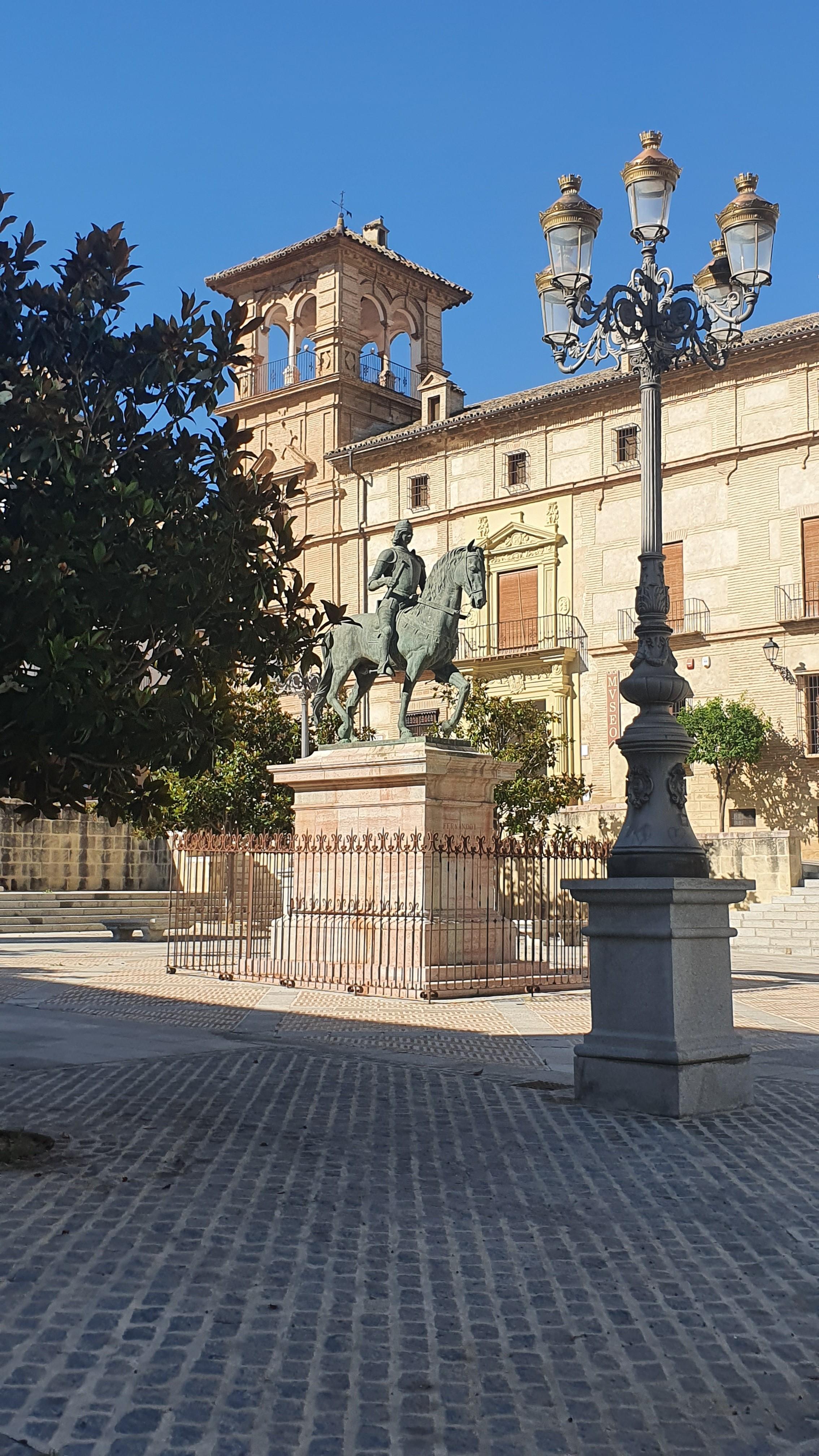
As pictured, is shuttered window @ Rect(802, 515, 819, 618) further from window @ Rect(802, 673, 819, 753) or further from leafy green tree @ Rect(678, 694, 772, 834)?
leafy green tree @ Rect(678, 694, 772, 834)

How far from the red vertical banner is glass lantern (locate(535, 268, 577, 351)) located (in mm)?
29546

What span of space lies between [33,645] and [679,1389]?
12.2 ft

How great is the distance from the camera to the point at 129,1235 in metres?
5.00

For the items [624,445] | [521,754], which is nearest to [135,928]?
[521,754]

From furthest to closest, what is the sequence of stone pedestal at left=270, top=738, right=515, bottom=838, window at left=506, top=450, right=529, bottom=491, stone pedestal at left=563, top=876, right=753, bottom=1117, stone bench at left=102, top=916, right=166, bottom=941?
1. window at left=506, top=450, right=529, bottom=491
2. stone bench at left=102, top=916, right=166, bottom=941
3. stone pedestal at left=270, top=738, right=515, bottom=838
4. stone pedestal at left=563, top=876, right=753, bottom=1117

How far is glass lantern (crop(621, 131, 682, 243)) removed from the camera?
10633 mm

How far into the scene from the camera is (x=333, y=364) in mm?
49219

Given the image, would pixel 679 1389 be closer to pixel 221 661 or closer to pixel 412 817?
pixel 221 661

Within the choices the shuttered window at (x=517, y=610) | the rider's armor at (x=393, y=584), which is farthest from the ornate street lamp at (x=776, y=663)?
the rider's armor at (x=393, y=584)

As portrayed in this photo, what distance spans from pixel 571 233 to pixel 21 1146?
874 centimetres

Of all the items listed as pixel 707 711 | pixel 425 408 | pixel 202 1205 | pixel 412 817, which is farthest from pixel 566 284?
pixel 425 408

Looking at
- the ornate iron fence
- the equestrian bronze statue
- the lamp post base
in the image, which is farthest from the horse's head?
the lamp post base

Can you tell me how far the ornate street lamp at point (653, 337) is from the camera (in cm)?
793

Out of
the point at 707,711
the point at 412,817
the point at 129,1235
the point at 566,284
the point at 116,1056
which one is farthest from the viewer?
the point at 707,711
